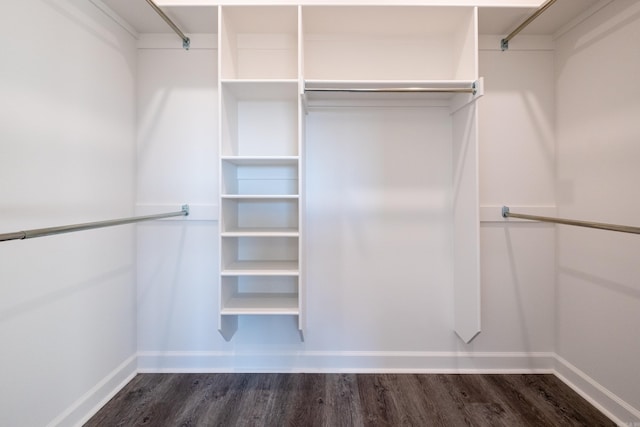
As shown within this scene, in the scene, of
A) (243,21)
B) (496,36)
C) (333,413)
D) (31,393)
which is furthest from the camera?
(496,36)

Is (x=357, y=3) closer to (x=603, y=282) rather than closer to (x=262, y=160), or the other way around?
(x=262, y=160)

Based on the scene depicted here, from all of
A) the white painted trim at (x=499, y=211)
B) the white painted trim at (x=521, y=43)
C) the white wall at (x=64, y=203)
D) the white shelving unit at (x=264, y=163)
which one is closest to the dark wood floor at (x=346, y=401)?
the white wall at (x=64, y=203)

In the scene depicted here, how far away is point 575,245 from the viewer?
1.81 meters

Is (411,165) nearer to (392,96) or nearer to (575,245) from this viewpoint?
(392,96)

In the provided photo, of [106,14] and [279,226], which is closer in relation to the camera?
[106,14]

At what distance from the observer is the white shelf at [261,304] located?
1647 mm

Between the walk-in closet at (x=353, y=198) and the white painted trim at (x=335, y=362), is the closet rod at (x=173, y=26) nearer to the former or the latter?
the walk-in closet at (x=353, y=198)

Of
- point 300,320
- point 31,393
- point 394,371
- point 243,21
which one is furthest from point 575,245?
point 31,393

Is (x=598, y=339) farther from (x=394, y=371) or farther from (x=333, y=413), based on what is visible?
(x=333, y=413)

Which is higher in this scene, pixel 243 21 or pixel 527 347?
pixel 243 21

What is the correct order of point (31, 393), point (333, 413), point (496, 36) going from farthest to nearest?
point (496, 36)
point (333, 413)
point (31, 393)

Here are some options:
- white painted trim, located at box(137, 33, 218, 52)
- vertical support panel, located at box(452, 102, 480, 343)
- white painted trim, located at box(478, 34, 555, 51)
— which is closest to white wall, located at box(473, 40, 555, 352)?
white painted trim, located at box(478, 34, 555, 51)

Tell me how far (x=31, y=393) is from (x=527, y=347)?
2787mm

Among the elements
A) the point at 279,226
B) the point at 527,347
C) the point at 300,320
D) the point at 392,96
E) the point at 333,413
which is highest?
the point at 392,96
